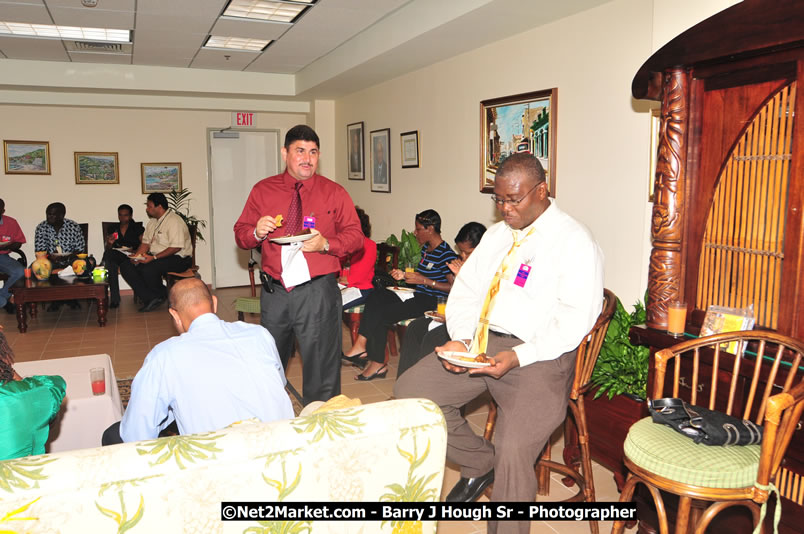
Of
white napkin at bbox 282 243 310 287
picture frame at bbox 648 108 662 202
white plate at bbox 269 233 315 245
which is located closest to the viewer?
white plate at bbox 269 233 315 245

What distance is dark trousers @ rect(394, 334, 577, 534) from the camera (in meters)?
2.31

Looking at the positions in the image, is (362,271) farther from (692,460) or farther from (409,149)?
(692,460)

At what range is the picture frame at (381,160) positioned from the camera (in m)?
7.21

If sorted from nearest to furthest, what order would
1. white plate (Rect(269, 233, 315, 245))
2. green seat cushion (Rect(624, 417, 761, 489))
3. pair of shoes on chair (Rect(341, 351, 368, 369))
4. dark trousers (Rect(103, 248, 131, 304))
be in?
green seat cushion (Rect(624, 417, 761, 489))
white plate (Rect(269, 233, 315, 245))
pair of shoes on chair (Rect(341, 351, 368, 369))
dark trousers (Rect(103, 248, 131, 304))

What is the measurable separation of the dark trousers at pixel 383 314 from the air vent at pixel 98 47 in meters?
3.97

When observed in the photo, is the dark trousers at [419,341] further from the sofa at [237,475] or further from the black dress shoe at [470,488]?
the sofa at [237,475]

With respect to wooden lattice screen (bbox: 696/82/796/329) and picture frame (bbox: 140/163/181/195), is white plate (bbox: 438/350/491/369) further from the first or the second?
picture frame (bbox: 140/163/181/195)

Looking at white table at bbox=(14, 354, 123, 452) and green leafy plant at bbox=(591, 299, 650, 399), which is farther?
green leafy plant at bbox=(591, 299, 650, 399)

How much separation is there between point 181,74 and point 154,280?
2.59 meters

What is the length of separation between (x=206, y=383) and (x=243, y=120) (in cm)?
700

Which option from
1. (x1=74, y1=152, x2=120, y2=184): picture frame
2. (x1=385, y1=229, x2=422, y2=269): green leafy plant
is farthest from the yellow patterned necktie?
(x1=74, y1=152, x2=120, y2=184): picture frame

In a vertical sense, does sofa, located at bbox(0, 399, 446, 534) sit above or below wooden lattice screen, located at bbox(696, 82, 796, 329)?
below

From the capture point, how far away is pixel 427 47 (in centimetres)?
541

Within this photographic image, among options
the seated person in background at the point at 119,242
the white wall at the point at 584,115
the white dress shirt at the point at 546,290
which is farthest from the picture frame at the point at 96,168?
the white dress shirt at the point at 546,290
